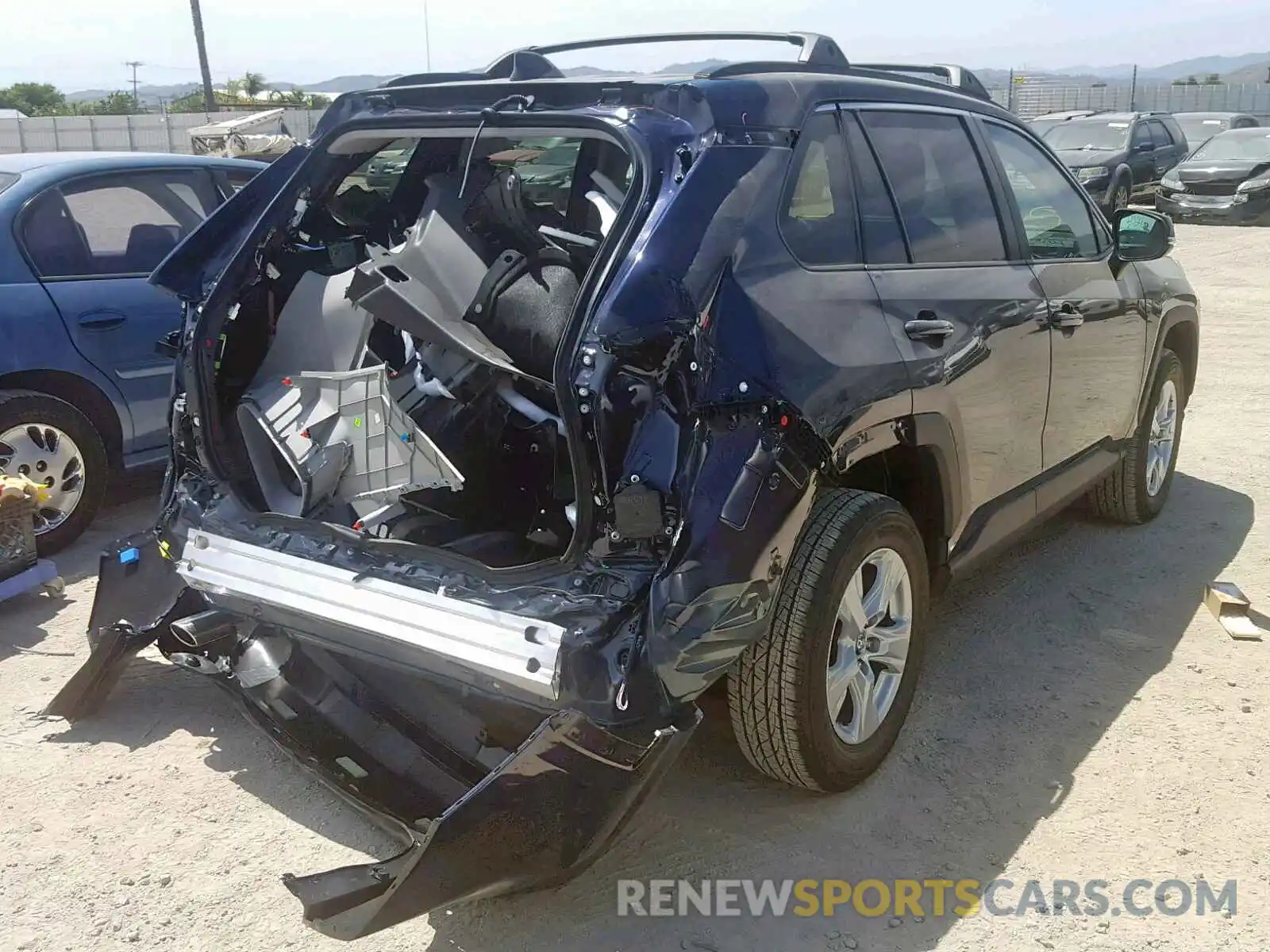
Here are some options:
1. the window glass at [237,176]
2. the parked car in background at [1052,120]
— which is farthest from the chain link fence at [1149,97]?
the window glass at [237,176]

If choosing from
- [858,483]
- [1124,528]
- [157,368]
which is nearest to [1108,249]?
[1124,528]

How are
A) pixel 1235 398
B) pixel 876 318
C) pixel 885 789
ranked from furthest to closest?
1. pixel 1235 398
2. pixel 885 789
3. pixel 876 318

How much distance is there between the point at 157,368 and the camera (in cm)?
527

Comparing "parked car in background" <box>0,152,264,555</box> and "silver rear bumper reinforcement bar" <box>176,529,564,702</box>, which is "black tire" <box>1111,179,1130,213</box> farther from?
"parked car in background" <box>0,152,264,555</box>

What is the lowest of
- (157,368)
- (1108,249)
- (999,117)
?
(157,368)

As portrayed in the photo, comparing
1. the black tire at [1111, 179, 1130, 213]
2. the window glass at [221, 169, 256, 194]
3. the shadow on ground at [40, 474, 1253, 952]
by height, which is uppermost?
the window glass at [221, 169, 256, 194]

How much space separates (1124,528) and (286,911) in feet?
13.3

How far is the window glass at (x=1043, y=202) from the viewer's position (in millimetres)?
3963

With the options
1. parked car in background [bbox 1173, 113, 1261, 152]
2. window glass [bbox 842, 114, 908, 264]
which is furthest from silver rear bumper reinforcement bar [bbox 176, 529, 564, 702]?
parked car in background [bbox 1173, 113, 1261, 152]

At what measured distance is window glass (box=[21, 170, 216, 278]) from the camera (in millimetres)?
4984

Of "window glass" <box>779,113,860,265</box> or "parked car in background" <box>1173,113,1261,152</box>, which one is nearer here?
"window glass" <box>779,113,860,265</box>

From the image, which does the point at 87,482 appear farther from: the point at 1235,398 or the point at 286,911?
the point at 1235,398

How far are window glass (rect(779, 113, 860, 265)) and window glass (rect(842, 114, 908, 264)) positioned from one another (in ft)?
0.17

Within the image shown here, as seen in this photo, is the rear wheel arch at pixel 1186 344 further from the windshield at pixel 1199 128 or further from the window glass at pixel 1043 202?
the windshield at pixel 1199 128
